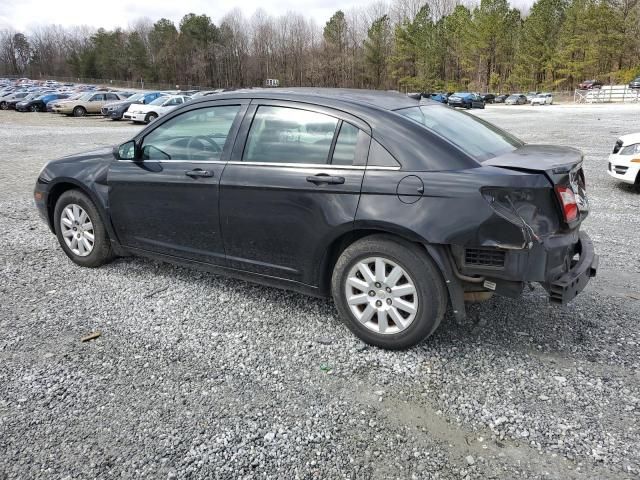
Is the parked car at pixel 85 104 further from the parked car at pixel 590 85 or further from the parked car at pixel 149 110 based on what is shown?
the parked car at pixel 590 85

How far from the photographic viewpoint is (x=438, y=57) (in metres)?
80.3

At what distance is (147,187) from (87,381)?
5.61 ft

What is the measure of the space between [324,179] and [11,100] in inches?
1668

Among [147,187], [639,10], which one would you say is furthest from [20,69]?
[147,187]

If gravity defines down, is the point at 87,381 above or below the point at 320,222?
below

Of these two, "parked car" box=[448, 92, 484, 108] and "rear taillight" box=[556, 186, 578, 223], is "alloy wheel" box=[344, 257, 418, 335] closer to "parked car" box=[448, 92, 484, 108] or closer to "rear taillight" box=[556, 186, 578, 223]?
"rear taillight" box=[556, 186, 578, 223]

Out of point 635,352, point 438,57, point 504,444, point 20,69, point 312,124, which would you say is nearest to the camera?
point 504,444

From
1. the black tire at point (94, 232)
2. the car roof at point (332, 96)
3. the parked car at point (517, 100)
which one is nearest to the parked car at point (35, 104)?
the black tire at point (94, 232)

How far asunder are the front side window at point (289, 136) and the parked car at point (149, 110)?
23745 millimetres

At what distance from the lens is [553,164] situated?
2.99 meters

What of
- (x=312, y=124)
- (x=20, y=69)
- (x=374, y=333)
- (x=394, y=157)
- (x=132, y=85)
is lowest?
(x=374, y=333)

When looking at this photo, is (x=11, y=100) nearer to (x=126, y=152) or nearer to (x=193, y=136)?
(x=126, y=152)

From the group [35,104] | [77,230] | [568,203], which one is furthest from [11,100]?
[568,203]

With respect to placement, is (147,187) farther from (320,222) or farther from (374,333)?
(374,333)
